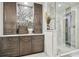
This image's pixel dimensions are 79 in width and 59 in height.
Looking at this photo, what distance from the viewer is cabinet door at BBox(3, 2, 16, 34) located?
1538 mm

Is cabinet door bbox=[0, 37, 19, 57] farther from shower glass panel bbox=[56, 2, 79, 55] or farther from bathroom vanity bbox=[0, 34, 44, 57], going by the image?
shower glass panel bbox=[56, 2, 79, 55]

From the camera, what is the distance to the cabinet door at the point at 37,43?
5.19 feet

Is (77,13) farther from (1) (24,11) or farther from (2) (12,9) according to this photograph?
(2) (12,9)

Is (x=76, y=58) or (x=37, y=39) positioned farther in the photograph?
(x=37, y=39)

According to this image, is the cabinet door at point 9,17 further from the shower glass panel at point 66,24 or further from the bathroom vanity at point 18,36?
the shower glass panel at point 66,24

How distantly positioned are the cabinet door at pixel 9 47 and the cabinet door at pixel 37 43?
255 mm

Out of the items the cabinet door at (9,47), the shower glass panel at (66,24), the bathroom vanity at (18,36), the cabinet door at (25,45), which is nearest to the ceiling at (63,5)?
the shower glass panel at (66,24)

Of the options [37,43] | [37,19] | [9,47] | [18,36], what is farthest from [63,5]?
[9,47]

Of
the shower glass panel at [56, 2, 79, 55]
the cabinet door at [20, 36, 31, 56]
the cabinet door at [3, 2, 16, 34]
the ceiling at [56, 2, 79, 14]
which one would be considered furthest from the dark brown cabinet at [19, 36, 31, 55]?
the ceiling at [56, 2, 79, 14]

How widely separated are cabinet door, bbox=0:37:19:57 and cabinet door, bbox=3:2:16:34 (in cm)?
11

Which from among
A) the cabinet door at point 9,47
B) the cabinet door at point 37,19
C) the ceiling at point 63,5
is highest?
the ceiling at point 63,5

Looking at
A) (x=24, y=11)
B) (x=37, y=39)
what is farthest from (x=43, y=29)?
(x=24, y=11)

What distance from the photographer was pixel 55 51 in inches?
62.3

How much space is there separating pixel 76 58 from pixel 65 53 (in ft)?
0.56
